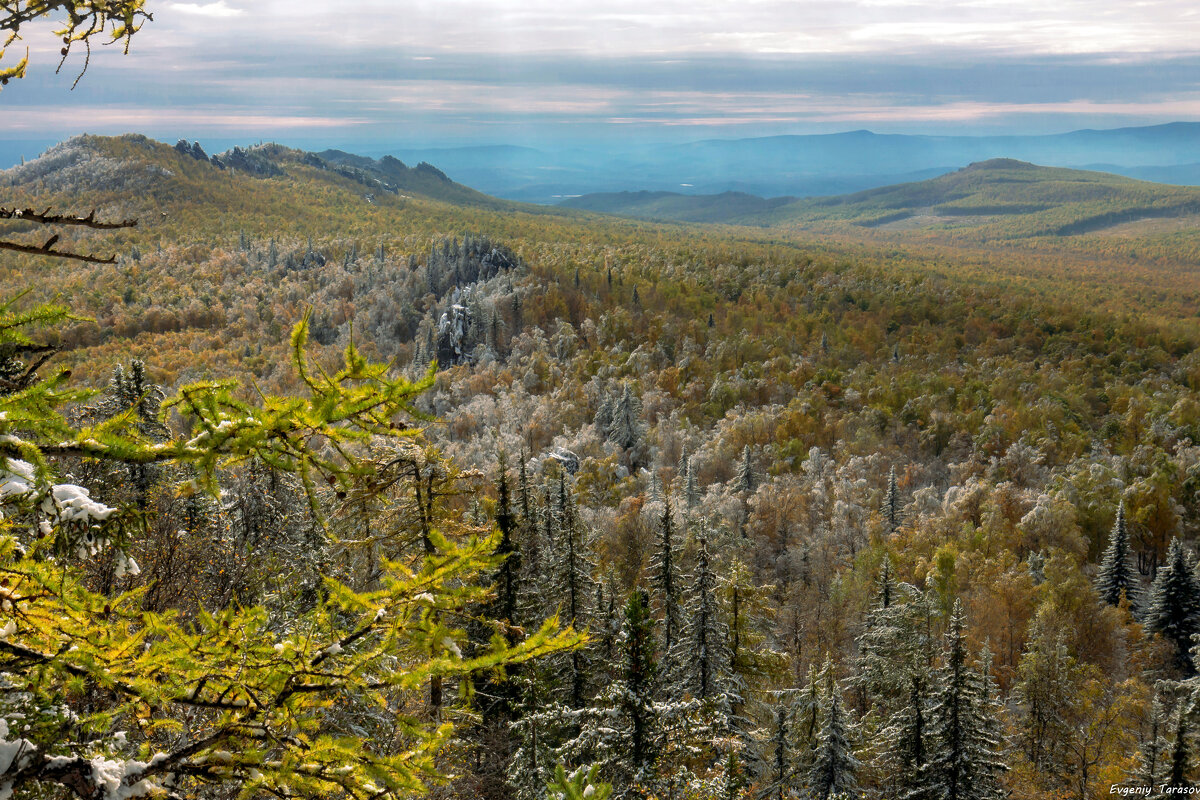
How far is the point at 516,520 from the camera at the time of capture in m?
22.5

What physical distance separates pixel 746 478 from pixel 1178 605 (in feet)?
105

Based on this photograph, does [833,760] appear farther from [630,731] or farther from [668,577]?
[630,731]

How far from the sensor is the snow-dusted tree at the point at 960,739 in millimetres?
20625

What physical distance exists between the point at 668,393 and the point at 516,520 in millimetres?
76772

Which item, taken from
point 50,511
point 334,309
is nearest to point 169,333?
point 334,309

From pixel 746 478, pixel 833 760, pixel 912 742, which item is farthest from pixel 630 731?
pixel 746 478

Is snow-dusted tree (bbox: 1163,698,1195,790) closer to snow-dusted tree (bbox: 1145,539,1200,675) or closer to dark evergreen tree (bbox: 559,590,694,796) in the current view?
dark evergreen tree (bbox: 559,590,694,796)

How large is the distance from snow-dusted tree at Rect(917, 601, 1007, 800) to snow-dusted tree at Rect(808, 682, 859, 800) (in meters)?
2.06

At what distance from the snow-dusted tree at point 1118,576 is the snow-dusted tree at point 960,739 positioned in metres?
34.0

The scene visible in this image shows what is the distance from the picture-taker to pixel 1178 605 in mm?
43219

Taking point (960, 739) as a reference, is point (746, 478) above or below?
below

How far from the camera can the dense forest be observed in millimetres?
3877

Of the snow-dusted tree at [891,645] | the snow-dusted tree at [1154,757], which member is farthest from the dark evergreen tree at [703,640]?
the snow-dusted tree at [1154,757]

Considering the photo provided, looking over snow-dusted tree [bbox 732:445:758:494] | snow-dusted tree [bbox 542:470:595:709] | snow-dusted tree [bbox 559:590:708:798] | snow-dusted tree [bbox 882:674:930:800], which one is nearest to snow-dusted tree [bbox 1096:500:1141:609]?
snow-dusted tree [bbox 732:445:758:494]
